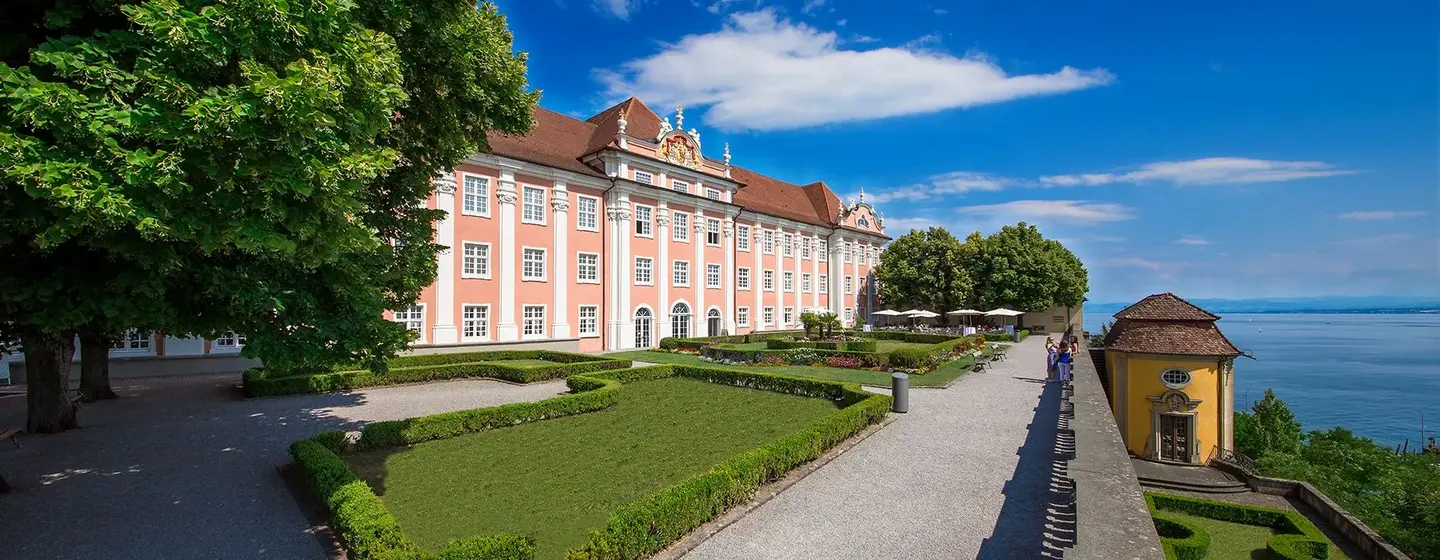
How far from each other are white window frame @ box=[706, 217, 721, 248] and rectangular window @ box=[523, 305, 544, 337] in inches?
489

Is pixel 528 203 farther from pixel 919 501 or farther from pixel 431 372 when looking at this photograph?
pixel 919 501

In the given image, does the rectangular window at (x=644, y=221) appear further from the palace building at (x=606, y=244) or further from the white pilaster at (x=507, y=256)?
the white pilaster at (x=507, y=256)

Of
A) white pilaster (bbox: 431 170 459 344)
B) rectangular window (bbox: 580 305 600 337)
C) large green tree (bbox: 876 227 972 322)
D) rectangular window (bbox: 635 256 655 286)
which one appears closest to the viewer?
white pilaster (bbox: 431 170 459 344)

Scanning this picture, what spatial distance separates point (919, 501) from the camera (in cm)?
866

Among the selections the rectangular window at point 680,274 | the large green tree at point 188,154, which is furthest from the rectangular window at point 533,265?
the large green tree at point 188,154

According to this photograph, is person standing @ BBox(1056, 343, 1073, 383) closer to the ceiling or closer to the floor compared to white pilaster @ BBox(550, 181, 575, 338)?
closer to the floor

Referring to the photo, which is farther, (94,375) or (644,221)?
(644,221)

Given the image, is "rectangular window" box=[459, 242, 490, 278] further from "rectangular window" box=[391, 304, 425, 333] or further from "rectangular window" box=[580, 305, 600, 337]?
"rectangular window" box=[580, 305, 600, 337]

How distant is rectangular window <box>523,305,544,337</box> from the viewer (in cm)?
2859

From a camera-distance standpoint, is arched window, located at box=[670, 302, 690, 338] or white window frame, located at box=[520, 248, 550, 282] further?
arched window, located at box=[670, 302, 690, 338]

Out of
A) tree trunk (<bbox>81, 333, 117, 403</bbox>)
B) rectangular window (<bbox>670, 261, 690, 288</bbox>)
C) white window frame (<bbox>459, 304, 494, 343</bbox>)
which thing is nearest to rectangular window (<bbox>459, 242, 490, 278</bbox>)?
white window frame (<bbox>459, 304, 494, 343</bbox>)

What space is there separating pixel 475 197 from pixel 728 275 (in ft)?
57.7

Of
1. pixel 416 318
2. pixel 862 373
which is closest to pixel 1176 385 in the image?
pixel 862 373

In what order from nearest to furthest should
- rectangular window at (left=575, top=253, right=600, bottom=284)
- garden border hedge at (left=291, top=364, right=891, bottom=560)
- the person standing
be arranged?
garden border hedge at (left=291, top=364, right=891, bottom=560) < the person standing < rectangular window at (left=575, top=253, right=600, bottom=284)
